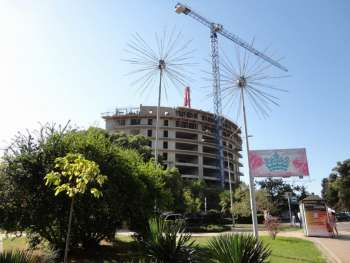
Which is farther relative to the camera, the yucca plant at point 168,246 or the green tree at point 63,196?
the green tree at point 63,196

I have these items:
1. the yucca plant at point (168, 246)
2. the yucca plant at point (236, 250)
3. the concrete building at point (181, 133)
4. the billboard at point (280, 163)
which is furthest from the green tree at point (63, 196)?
the concrete building at point (181, 133)

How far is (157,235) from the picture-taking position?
8.60m

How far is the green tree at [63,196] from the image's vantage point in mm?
13461

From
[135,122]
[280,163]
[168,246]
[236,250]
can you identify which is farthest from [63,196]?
[135,122]

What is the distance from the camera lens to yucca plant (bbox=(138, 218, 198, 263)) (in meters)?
8.35

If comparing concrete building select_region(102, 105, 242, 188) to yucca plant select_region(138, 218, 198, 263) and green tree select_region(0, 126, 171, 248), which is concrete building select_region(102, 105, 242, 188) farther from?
yucca plant select_region(138, 218, 198, 263)

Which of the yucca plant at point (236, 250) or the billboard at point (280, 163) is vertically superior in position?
the billboard at point (280, 163)

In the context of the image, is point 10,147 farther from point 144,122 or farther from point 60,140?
point 144,122

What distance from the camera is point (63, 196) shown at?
44.9 feet

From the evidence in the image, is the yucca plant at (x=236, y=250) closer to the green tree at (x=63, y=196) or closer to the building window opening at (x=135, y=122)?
the green tree at (x=63, y=196)

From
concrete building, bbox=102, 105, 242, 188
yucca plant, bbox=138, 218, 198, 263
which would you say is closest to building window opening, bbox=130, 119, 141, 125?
concrete building, bbox=102, 105, 242, 188

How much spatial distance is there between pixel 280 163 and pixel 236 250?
41188 millimetres

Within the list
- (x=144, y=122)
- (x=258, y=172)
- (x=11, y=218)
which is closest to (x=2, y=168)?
(x=11, y=218)

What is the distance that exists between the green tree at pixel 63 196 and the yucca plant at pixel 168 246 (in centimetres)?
602
